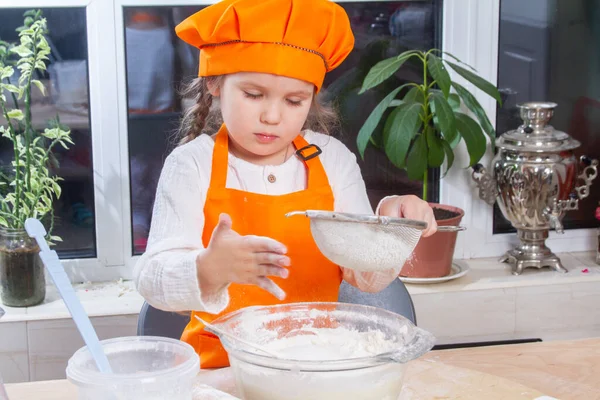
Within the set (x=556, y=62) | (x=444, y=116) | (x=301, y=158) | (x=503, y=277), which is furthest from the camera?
(x=556, y=62)

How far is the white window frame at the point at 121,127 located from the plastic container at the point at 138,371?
4.67 ft

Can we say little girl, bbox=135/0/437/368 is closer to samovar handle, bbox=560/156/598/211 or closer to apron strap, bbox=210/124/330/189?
apron strap, bbox=210/124/330/189

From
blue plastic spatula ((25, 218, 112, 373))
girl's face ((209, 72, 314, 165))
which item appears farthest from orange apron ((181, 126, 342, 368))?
blue plastic spatula ((25, 218, 112, 373))

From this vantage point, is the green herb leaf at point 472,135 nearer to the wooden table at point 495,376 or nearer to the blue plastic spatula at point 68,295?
the wooden table at point 495,376

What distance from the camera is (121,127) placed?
7.94 ft

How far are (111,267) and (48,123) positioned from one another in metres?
0.48

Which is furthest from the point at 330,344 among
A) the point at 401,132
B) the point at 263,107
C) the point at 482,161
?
the point at 482,161

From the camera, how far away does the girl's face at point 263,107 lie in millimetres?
1410

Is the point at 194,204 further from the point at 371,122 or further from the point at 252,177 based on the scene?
the point at 371,122

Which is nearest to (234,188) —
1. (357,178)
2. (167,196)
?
(167,196)

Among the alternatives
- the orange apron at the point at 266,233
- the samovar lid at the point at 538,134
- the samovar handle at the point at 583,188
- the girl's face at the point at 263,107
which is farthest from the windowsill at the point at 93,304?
the samovar handle at the point at 583,188

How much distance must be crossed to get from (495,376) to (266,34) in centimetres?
68

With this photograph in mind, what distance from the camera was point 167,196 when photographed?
4.88ft

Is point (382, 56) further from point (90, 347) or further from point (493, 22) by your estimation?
point (90, 347)
